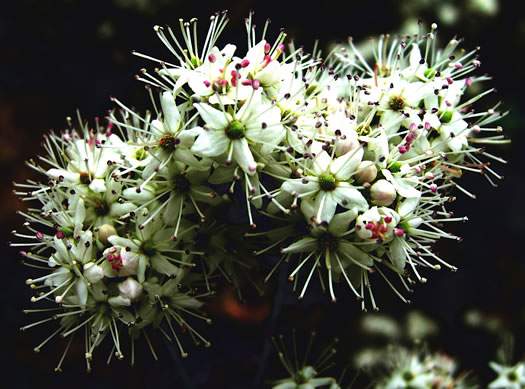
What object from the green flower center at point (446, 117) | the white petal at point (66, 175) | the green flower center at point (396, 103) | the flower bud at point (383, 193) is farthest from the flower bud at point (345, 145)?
the white petal at point (66, 175)

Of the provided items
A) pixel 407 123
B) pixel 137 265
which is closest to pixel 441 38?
pixel 407 123

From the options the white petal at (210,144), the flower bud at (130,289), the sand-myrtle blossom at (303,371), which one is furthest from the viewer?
the sand-myrtle blossom at (303,371)

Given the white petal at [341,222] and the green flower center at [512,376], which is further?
the green flower center at [512,376]

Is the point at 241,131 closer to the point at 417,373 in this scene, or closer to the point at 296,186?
the point at 296,186

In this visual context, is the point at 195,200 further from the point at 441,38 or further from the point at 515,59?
the point at 515,59

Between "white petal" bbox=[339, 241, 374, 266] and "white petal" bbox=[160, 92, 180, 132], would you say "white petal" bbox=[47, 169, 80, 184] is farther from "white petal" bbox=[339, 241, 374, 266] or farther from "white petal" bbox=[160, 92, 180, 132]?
"white petal" bbox=[339, 241, 374, 266]

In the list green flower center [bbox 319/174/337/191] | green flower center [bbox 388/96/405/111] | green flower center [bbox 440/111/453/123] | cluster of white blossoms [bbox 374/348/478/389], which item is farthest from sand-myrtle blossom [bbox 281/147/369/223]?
cluster of white blossoms [bbox 374/348/478/389]

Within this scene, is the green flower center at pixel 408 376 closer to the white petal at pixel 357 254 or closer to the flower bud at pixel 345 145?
the white petal at pixel 357 254
